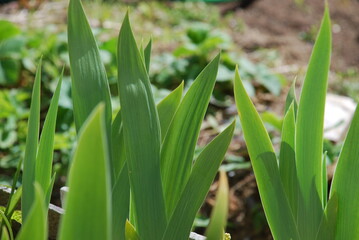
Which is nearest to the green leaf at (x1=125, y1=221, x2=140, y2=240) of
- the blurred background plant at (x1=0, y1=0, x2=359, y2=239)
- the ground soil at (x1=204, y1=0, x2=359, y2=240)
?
the blurred background plant at (x1=0, y1=0, x2=359, y2=239)

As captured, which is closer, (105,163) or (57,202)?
(105,163)

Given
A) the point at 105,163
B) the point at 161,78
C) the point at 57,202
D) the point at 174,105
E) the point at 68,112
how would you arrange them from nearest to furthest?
the point at 105,163
the point at 174,105
the point at 57,202
the point at 68,112
the point at 161,78

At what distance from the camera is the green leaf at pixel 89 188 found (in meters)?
0.52

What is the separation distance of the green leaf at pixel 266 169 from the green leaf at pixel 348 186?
0.23 feet

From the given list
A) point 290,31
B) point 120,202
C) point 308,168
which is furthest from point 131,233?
point 290,31

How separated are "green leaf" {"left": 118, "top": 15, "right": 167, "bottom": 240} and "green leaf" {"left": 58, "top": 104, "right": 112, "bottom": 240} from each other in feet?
0.85

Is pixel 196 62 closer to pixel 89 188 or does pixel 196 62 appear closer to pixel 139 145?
pixel 139 145

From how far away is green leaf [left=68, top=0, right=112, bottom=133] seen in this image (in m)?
0.84

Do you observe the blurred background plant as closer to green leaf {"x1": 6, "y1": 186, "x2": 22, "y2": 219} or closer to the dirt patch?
the dirt patch

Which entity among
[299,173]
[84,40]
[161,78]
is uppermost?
[84,40]

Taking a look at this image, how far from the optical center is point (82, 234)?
0.57 m

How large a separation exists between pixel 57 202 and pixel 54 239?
93cm

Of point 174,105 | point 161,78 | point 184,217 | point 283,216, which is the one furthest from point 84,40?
point 161,78

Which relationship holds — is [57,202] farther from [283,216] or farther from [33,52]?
[283,216]
